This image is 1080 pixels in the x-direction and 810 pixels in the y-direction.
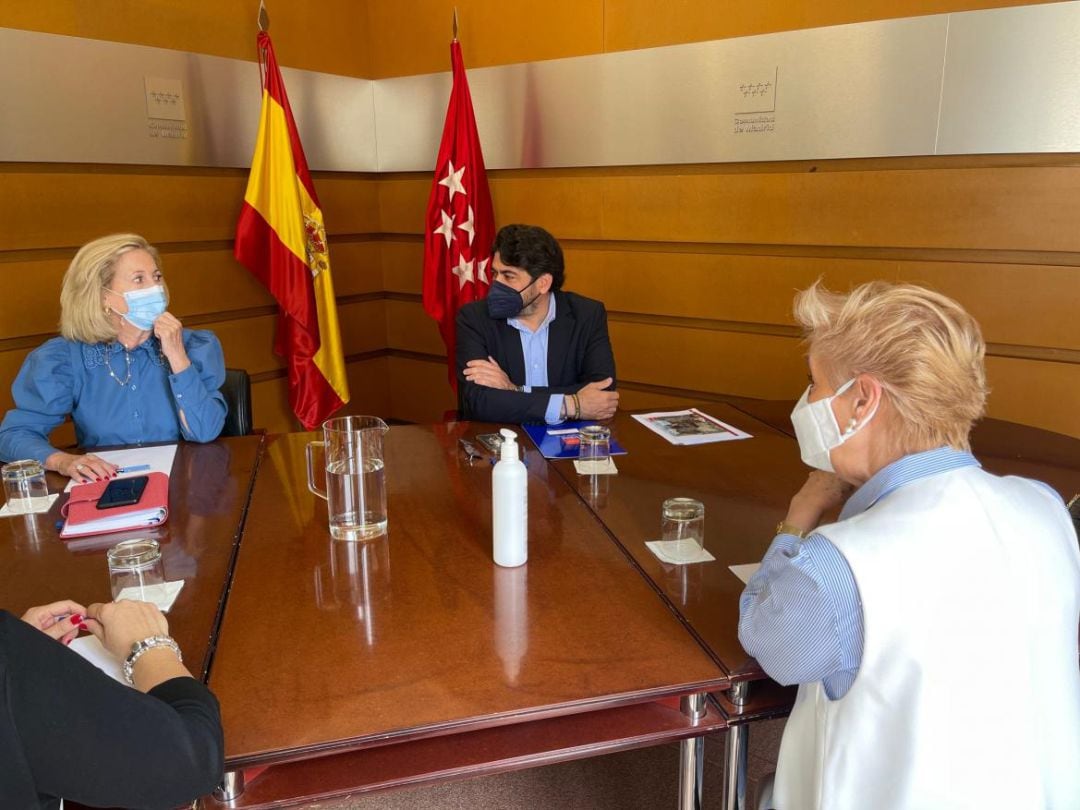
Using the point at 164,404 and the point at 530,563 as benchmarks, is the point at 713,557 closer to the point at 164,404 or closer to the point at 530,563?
the point at 530,563

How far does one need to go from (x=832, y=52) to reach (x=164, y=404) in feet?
8.68

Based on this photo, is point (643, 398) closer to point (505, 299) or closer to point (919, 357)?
point (505, 299)

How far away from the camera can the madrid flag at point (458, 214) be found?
3.73 metres

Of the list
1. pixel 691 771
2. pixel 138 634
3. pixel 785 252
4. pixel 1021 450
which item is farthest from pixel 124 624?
pixel 785 252

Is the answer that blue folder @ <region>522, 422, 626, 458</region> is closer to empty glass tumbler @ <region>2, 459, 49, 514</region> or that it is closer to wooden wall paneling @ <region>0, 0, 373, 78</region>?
empty glass tumbler @ <region>2, 459, 49, 514</region>

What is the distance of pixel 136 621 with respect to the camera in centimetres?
108

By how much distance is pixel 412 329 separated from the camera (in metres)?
4.43

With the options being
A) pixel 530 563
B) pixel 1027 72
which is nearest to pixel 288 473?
pixel 530 563

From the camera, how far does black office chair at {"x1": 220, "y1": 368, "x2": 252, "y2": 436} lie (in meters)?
2.43

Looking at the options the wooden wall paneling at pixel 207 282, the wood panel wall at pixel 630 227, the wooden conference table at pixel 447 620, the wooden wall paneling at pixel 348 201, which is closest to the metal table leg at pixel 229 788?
the wooden conference table at pixel 447 620

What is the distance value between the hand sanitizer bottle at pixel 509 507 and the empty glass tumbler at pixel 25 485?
1.04 metres

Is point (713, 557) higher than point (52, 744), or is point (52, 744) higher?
point (52, 744)

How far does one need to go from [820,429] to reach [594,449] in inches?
34.0

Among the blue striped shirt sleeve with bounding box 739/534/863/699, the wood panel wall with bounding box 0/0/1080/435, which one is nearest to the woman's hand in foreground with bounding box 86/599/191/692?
the blue striped shirt sleeve with bounding box 739/534/863/699
